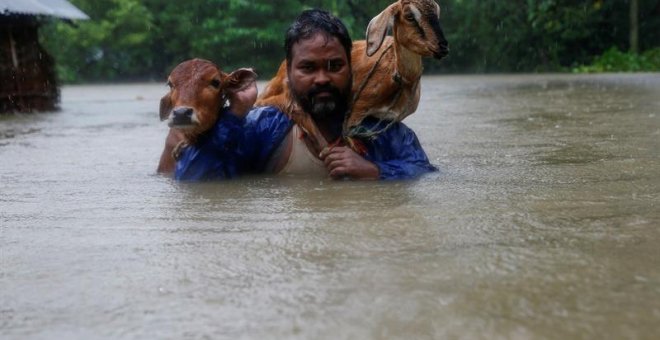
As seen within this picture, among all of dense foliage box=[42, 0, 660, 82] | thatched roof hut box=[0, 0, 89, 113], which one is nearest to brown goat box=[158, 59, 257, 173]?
thatched roof hut box=[0, 0, 89, 113]

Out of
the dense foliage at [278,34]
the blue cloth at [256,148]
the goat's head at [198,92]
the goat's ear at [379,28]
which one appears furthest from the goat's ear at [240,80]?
the dense foliage at [278,34]

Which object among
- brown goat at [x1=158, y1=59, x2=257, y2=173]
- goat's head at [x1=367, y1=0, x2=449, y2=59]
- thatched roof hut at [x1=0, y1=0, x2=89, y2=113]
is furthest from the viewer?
thatched roof hut at [x1=0, y1=0, x2=89, y2=113]

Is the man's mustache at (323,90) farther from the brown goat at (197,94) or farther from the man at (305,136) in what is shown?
the brown goat at (197,94)

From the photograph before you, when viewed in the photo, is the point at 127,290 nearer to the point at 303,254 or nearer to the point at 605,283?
the point at 303,254

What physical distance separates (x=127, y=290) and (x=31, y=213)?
146cm

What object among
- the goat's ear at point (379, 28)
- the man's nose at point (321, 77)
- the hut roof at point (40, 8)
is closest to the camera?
the goat's ear at point (379, 28)

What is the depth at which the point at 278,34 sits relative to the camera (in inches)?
1201

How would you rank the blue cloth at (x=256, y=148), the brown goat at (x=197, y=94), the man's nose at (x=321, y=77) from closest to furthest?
the brown goat at (x=197, y=94), the man's nose at (x=321, y=77), the blue cloth at (x=256, y=148)

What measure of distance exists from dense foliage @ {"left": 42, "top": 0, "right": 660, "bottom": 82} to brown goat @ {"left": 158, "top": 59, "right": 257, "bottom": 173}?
792 inches

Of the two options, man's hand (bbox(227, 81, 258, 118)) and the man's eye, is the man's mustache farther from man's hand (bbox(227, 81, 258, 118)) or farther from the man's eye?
man's hand (bbox(227, 81, 258, 118))

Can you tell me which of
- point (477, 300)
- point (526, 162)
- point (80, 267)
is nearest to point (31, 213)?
point (80, 267)

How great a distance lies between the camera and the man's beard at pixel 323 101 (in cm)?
392

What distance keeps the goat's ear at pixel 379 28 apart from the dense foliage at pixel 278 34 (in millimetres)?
20120

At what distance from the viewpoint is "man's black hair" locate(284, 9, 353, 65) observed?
3.95 m
